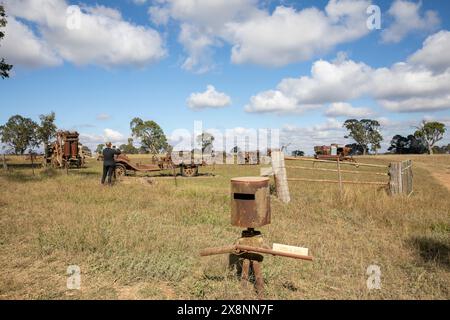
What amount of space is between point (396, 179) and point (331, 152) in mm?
36074

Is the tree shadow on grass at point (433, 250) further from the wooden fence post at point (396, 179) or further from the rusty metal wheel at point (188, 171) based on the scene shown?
the rusty metal wheel at point (188, 171)

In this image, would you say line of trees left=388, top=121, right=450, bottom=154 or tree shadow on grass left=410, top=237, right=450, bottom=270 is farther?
line of trees left=388, top=121, right=450, bottom=154

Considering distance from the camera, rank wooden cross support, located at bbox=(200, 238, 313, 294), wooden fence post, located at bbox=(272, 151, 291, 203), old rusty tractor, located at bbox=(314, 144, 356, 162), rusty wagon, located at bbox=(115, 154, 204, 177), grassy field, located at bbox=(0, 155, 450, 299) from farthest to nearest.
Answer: old rusty tractor, located at bbox=(314, 144, 356, 162)
rusty wagon, located at bbox=(115, 154, 204, 177)
wooden fence post, located at bbox=(272, 151, 291, 203)
grassy field, located at bbox=(0, 155, 450, 299)
wooden cross support, located at bbox=(200, 238, 313, 294)

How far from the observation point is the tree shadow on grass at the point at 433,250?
4.93m

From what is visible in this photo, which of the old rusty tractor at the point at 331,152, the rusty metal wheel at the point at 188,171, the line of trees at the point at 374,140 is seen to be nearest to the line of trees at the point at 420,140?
the line of trees at the point at 374,140

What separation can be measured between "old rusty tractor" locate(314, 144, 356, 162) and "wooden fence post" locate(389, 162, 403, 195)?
31.1 m

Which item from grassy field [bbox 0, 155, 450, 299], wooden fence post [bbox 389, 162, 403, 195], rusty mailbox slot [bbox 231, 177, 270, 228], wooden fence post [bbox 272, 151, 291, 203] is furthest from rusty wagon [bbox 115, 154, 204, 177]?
rusty mailbox slot [bbox 231, 177, 270, 228]

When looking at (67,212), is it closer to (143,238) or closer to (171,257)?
(143,238)

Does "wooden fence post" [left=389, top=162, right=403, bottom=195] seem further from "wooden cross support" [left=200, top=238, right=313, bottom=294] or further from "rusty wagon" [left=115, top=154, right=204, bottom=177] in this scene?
"rusty wagon" [left=115, top=154, right=204, bottom=177]

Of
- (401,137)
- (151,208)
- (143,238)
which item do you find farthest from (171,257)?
(401,137)

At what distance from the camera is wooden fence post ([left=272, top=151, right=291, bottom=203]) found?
9.63 metres

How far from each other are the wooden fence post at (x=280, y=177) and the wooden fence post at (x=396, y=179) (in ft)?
10.8

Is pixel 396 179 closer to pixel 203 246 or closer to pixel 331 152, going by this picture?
pixel 203 246
